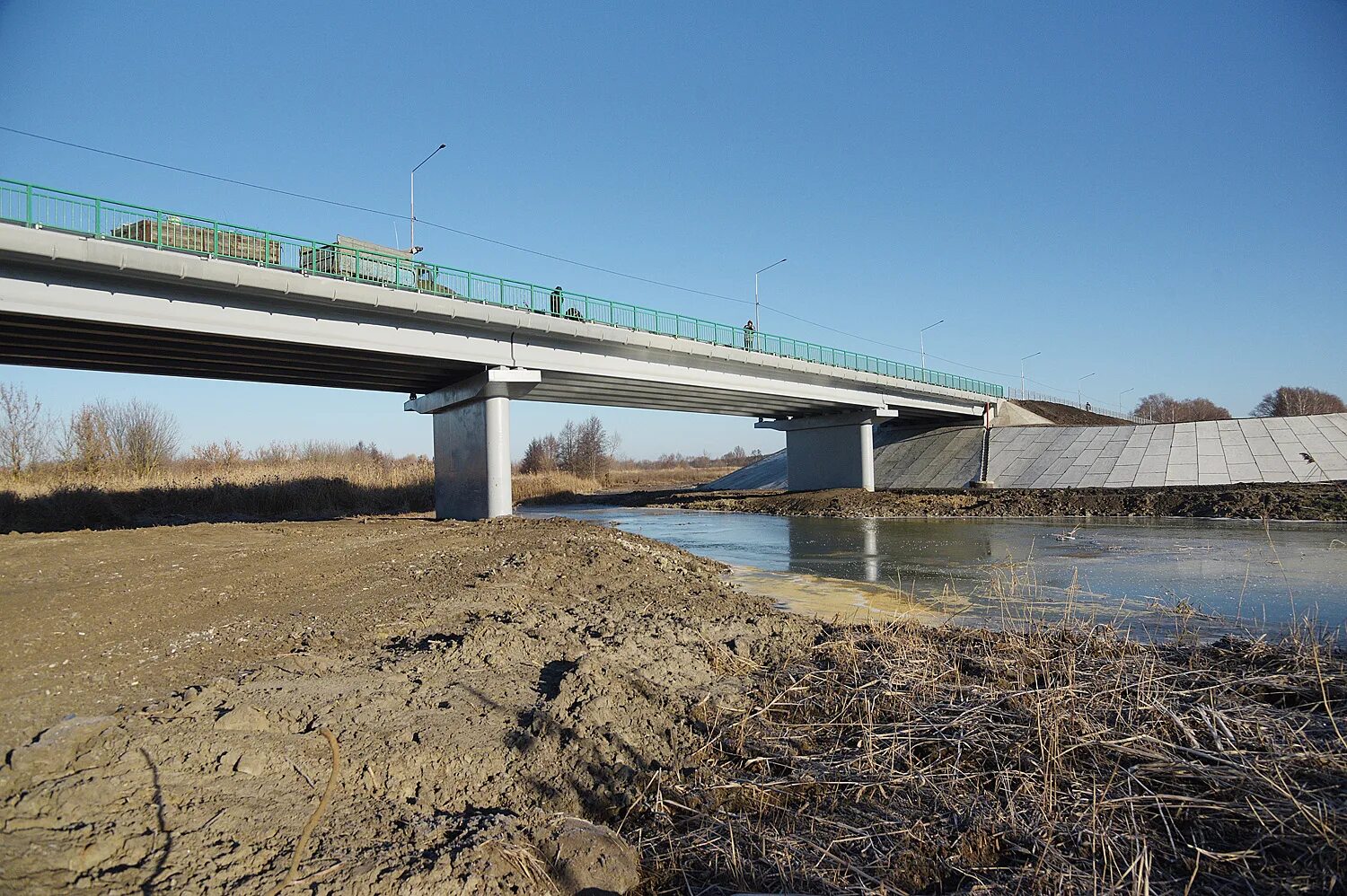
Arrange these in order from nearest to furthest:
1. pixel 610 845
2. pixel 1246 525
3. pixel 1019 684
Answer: pixel 610 845 → pixel 1019 684 → pixel 1246 525

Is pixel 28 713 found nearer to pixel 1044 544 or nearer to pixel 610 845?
pixel 610 845

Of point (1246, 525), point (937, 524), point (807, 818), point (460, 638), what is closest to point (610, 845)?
point (807, 818)

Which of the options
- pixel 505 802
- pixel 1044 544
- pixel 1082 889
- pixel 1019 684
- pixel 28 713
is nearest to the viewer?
pixel 1082 889

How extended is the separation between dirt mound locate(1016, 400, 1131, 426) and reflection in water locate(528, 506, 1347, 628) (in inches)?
1185

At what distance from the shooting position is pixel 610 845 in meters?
4.41

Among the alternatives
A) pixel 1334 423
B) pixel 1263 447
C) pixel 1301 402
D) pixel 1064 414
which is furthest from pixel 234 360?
pixel 1301 402

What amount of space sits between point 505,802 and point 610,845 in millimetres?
900

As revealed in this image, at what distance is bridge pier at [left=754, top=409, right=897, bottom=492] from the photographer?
45969mm

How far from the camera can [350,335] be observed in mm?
22234

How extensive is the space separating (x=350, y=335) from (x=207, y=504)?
1762 centimetres

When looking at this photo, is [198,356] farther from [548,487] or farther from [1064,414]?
[1064,414]

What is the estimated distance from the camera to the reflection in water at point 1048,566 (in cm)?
1151

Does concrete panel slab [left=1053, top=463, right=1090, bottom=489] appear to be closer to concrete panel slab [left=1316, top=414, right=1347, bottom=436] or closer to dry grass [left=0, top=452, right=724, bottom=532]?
concrete panel slab [left=1316, top=414, right=1347, bottom=436]

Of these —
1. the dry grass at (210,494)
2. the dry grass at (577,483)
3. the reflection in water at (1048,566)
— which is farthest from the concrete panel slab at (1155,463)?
the dry grass at (577,483)
